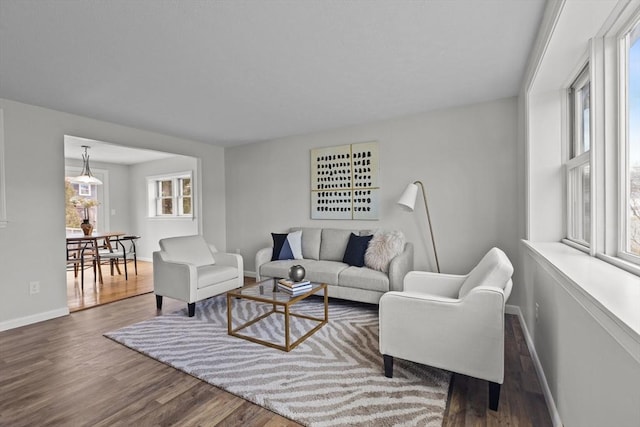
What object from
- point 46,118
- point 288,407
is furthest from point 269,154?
point 288,407

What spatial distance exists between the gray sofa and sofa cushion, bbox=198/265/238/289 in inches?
17.3

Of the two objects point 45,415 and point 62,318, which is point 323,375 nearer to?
point 45,415

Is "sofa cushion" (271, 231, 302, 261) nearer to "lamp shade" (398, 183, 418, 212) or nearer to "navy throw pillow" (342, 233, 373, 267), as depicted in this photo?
"navy throw pillow" (342, 233, 373, 267)

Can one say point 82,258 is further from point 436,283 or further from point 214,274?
point 436,283

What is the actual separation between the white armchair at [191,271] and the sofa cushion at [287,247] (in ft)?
1.75

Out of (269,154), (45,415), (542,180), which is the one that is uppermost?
(269,154)

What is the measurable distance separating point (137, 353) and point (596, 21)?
3.65 m

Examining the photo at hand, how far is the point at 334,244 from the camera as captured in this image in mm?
4020

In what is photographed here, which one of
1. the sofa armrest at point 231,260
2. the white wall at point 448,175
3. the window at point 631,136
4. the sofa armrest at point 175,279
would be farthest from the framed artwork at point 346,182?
the window at point 631,136

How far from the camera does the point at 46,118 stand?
10.8ft

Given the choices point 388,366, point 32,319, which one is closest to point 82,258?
point 32,319

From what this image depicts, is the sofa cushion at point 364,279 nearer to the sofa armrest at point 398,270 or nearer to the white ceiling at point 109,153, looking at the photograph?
the sofa armrest at point 398,270

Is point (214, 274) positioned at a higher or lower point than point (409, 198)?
lower

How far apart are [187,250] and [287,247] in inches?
48.8
